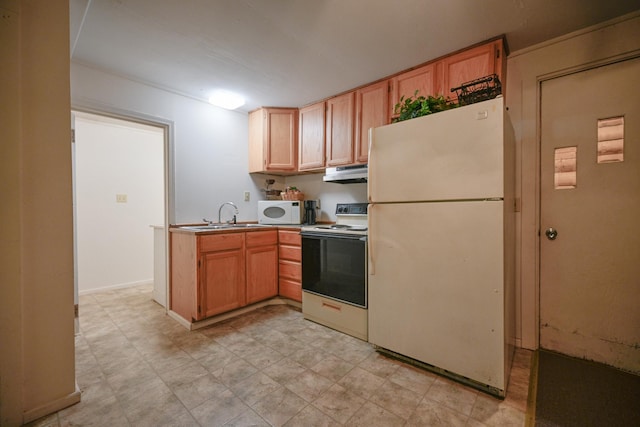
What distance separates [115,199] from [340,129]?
3162 mm

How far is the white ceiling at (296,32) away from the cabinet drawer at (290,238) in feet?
4.92

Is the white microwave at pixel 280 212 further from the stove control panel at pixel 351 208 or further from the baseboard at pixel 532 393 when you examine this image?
the baseboard at pixel 532 393

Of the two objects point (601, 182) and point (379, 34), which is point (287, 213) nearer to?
point (379, 34)

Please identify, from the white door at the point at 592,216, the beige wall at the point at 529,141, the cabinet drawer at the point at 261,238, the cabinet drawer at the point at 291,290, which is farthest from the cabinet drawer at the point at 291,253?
the white door at the point at 592,216

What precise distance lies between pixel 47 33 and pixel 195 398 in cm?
204

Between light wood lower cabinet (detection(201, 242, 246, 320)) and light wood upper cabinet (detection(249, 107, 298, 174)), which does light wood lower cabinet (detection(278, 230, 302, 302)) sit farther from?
light wood upper cabinet (detection(249, 107, 298, 174))

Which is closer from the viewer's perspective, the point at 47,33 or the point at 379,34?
the point at 47,33

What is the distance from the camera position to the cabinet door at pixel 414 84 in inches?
85.0

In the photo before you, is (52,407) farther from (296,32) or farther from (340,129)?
(340,129)

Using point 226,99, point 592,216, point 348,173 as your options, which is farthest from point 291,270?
point 592,216

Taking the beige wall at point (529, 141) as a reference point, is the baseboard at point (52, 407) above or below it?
below

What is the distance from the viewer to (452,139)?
152 centimetres

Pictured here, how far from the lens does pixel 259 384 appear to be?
1581mm

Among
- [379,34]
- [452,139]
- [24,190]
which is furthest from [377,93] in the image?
[24,190]
